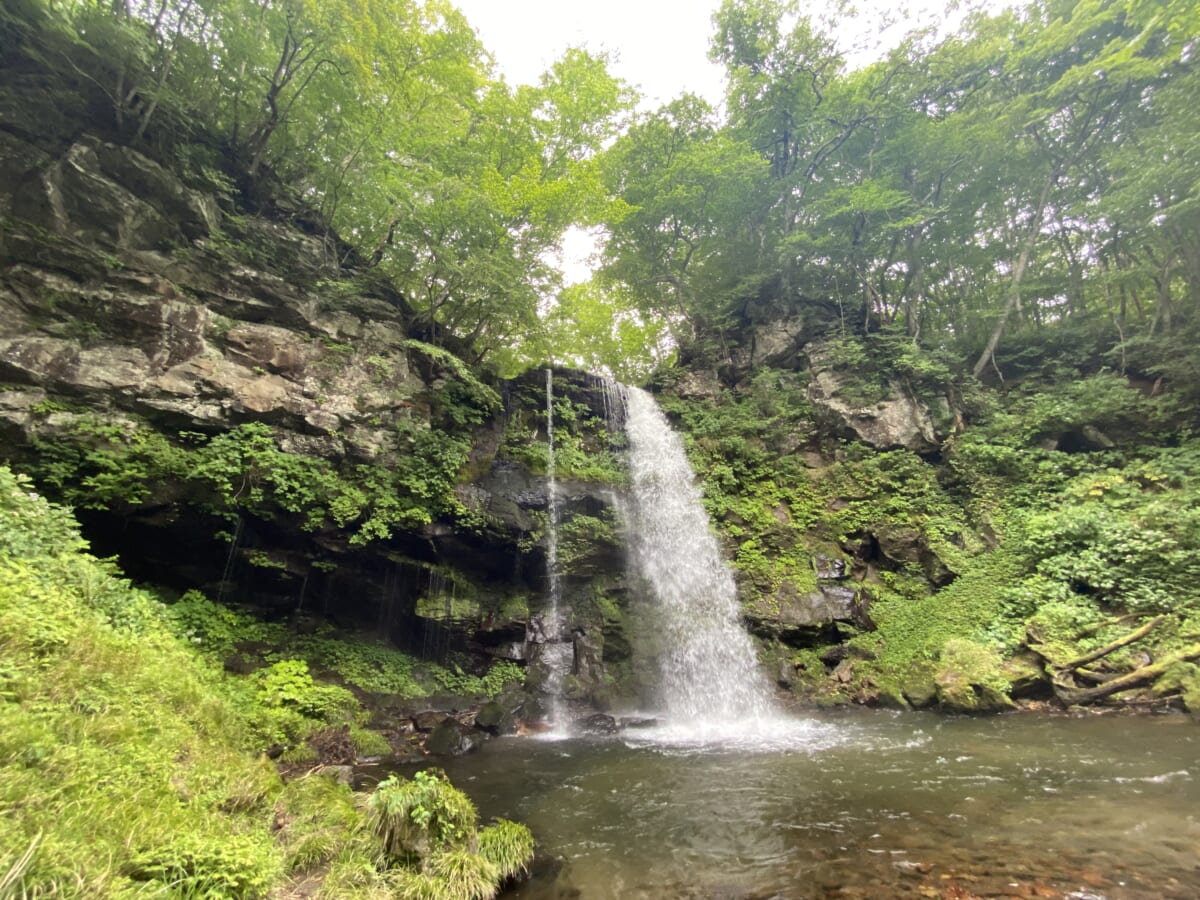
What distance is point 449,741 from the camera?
9.08 metres

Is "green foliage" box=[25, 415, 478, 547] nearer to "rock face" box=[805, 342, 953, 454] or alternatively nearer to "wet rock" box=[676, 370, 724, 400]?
"wet rock" box=[676, 370, 724, 400]

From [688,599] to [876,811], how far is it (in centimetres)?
775

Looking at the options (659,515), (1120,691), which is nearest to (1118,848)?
(1120,691)

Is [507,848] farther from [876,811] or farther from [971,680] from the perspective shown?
[971,680]

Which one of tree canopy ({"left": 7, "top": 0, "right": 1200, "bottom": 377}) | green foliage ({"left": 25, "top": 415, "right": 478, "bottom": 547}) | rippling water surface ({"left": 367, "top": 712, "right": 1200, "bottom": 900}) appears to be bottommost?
rippling water surface ({"left": 367, "top": 712, "right": 1200, "bottom": 900})

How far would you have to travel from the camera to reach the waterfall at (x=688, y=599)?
1150 centimetres

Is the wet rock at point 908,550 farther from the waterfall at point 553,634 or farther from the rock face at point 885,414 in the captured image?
the waterfall at point 553,634

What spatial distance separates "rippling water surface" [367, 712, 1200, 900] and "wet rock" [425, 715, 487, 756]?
1.44 feet

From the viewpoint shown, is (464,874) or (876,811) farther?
(876,811)

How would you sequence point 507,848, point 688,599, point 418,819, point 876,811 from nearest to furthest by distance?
point 418,819
point 507,848
point 876,811
point 688,599

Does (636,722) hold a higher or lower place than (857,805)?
higher

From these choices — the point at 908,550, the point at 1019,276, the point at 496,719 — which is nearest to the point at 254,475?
the point at 496,719

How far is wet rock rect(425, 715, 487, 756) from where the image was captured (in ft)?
29.5

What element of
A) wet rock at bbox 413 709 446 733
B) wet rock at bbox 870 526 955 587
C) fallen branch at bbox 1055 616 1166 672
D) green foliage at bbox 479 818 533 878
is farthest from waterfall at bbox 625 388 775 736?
green foliage at bbox 479 818 533 878
